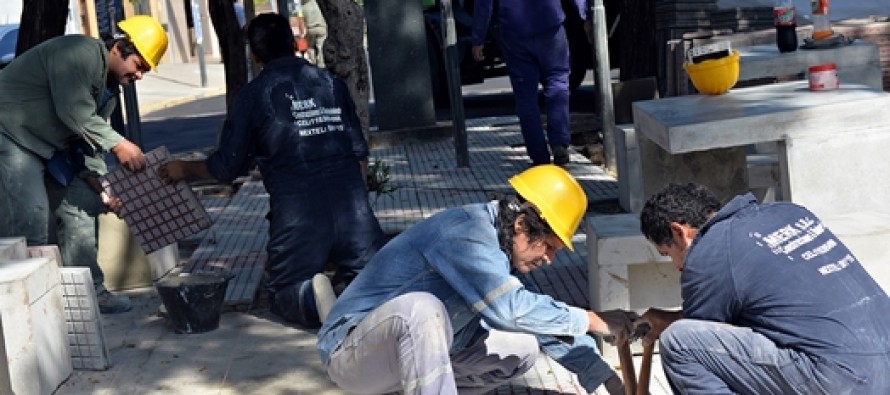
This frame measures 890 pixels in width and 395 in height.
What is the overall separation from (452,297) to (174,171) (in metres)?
2.55

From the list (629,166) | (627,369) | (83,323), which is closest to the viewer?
(627,369)

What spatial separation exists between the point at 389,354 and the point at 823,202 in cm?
199

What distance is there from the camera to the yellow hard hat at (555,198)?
15.2ft

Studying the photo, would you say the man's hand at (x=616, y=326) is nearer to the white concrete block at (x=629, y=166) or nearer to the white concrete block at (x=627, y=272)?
the white concrete block at (x=627, y=272)

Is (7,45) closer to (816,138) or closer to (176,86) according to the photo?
(176,86)

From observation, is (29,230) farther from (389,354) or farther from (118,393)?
(389,354)

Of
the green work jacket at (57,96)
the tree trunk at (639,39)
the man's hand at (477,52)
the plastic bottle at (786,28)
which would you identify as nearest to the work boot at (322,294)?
the green work jacket at (57,96)

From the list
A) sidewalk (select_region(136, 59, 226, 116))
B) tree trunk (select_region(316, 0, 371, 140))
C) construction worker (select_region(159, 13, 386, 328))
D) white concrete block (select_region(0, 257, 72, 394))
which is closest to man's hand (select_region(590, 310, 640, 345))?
construction worker (select_region(159, 13, 386, 328))

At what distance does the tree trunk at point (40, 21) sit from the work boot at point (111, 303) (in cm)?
320

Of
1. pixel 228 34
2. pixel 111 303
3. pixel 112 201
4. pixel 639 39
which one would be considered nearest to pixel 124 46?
pixel 112 201

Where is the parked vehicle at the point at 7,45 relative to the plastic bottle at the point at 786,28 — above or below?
below

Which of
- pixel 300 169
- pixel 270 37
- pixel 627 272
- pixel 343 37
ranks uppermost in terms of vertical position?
pixel 270 37

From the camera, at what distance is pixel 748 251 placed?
4191 mm

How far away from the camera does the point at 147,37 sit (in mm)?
7102
